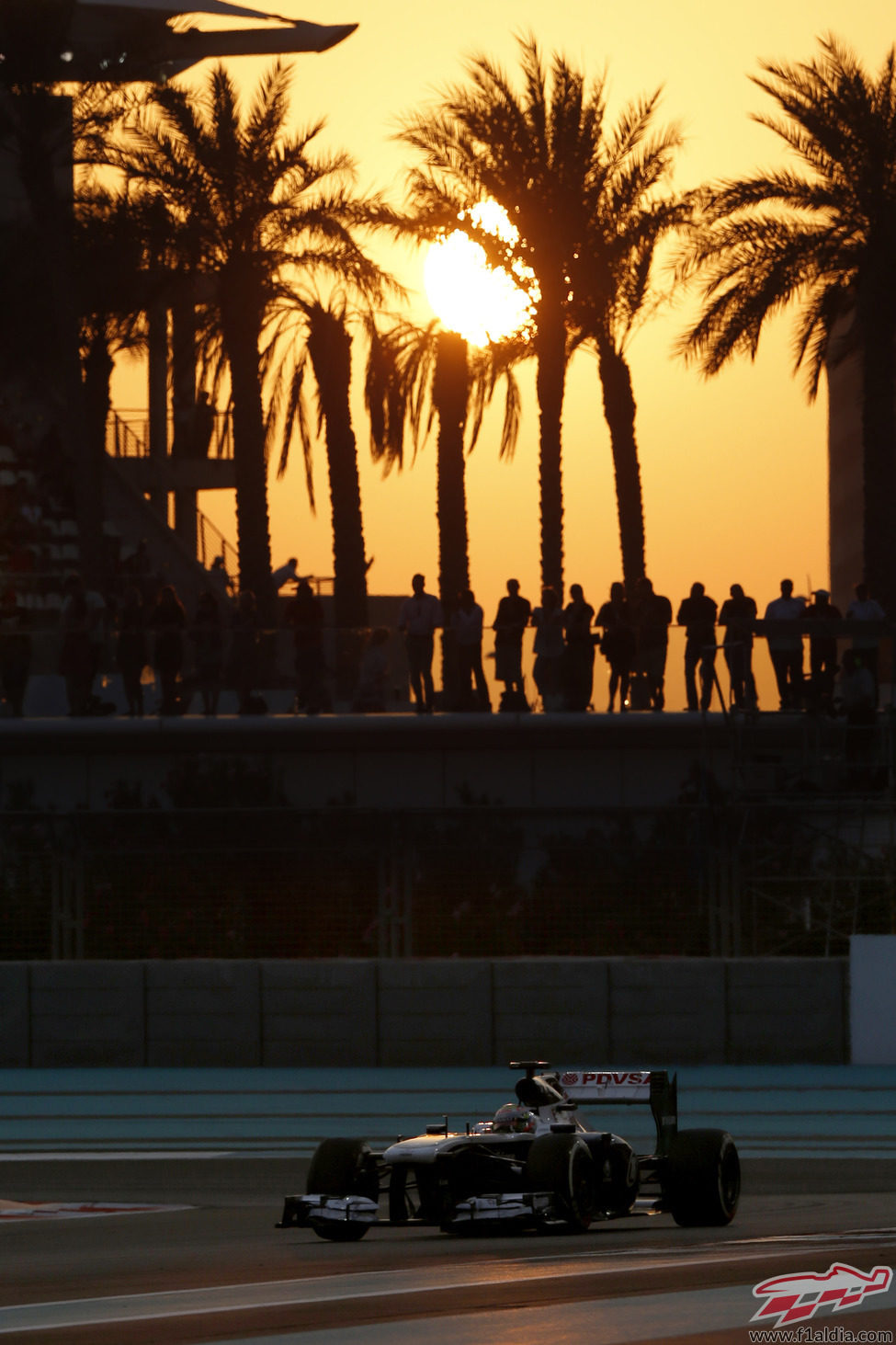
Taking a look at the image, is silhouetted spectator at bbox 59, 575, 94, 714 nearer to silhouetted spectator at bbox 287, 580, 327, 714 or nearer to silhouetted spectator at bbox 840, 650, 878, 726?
silhouetted spectator at bbox 287, 580, 327, 714

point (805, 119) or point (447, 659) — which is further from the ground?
point (805, 119)

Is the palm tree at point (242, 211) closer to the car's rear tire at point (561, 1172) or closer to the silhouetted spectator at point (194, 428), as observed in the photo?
the silhouetted spectator at point (194, 428)

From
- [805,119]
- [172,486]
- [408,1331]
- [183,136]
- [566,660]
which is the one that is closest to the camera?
[408,1331]

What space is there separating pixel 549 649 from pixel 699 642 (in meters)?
2.25

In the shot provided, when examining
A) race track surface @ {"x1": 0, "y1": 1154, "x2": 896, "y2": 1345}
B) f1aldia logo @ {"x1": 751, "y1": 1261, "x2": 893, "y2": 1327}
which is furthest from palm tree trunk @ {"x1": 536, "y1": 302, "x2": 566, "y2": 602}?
f1aldia logo @ {"x1": 751, "y1": 1261, "x2": 893, "y2": 1327}

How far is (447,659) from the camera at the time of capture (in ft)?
95.0

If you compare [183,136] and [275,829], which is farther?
[183,136]

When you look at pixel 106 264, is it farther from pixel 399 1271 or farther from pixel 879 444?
pixel 399 1271

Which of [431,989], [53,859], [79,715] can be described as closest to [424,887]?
[431,989]

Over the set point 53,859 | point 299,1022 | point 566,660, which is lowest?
point 299,1022

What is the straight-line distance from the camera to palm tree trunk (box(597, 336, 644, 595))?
34.9 metres

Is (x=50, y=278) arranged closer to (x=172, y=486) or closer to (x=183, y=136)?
(x=183, y=136)

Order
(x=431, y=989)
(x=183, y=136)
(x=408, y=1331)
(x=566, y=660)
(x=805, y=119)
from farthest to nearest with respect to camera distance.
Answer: (x=183, y=136)
(x=805, y=119)
(x=566, y=660)
(x=431, y=989)
(x=408, y=1331)

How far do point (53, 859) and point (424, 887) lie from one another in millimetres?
2958
